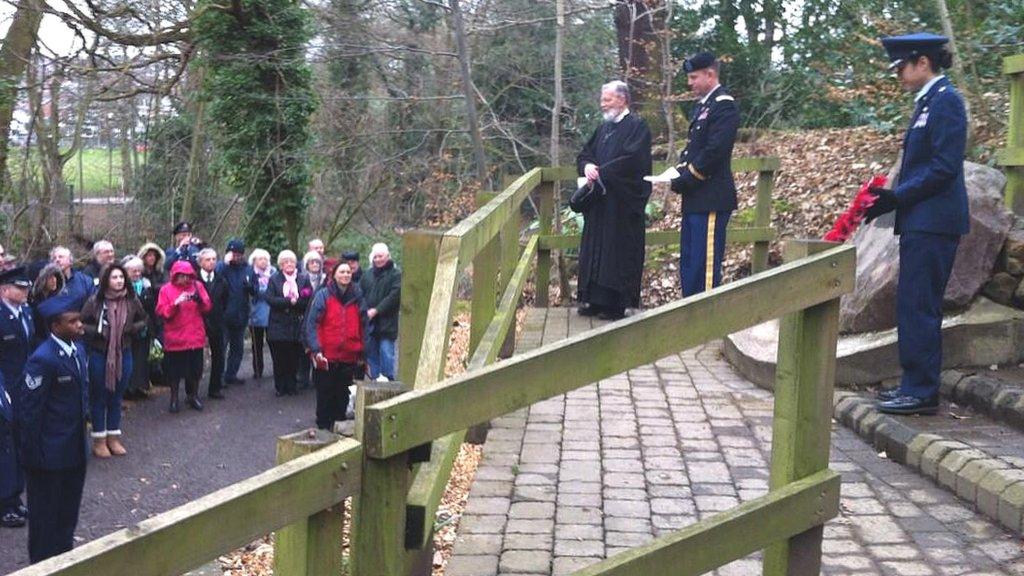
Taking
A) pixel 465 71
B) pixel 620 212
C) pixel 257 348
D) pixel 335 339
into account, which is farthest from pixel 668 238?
pixel 257 348

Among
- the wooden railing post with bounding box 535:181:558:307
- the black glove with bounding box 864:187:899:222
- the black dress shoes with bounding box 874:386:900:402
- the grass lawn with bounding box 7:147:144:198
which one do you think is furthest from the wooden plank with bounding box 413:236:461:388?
the grass lawn with bounding box 7:147:144:198

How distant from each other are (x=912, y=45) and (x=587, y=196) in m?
3.35

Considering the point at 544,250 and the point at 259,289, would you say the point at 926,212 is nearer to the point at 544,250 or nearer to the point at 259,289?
the point at 544,250

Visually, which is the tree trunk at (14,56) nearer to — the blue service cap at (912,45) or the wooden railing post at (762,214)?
the wooden railing post at (762,214)

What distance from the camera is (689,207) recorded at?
8219mm

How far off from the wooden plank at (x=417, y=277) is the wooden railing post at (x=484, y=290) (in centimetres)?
205

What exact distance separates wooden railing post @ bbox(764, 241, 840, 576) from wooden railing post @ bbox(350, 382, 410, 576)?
1.15 m

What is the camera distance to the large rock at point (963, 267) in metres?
6.74

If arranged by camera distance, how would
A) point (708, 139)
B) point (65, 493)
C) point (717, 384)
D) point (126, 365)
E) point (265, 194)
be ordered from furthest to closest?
1. point (265, 194)
2. point (126, 365)
3. point (708, 139)
4. point (717, 384)
5. point (65, 493)

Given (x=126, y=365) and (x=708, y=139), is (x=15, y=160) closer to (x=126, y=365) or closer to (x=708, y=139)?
(x=126, y=365)

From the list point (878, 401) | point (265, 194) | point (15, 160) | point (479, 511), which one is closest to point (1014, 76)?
point (878, 401)

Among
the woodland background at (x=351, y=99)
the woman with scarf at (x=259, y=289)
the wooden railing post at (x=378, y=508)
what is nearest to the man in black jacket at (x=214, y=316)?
the woman with scarf at (x=259, y=289)

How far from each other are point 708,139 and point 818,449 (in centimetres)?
513

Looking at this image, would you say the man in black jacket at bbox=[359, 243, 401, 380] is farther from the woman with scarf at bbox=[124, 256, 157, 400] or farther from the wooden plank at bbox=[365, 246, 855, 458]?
the wooden plank at bbox=[365, 246, 855, 458]
